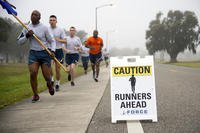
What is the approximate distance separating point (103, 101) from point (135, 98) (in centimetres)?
257

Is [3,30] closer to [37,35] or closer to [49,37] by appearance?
[49,37]

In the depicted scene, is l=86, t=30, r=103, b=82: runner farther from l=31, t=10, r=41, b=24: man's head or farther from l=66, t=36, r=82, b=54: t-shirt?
l=31, t=10, r=41, b=24: man's head

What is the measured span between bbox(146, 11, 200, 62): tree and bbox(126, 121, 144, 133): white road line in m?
63.7

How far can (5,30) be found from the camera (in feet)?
201

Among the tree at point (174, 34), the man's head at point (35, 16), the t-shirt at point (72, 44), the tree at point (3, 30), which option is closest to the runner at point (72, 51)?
the t-shirt at point (72, 44)

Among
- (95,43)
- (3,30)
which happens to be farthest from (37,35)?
(3,30)

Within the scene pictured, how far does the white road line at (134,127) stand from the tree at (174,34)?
63696mm

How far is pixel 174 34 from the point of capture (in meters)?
71.0

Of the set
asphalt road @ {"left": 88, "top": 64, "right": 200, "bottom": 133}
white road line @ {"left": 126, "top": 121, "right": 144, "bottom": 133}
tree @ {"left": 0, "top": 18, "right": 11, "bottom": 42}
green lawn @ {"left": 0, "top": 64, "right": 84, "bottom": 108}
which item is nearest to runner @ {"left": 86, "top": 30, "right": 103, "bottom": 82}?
green lawn @ {"left": 0, "top": 64, "right": 84, "bottom": 108}

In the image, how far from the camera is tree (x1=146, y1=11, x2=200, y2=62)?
6919 centimetres

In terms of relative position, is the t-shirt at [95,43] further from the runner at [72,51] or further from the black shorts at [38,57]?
the black shorts at [38,57]

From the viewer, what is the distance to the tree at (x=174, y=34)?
227ft

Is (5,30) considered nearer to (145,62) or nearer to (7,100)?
(7,100)

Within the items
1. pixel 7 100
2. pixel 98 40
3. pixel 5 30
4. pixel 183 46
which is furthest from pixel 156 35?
pixel 7 100
